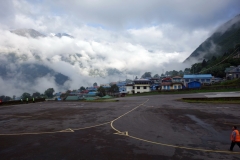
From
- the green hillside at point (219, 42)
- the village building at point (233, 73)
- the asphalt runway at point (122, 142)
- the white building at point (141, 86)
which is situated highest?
the green hillside at point (219, 42)

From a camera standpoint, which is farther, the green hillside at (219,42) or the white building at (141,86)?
the green hillside at (219,42)

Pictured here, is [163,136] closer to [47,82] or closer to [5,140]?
[5,140]

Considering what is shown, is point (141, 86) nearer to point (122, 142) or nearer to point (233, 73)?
point (233, 73)

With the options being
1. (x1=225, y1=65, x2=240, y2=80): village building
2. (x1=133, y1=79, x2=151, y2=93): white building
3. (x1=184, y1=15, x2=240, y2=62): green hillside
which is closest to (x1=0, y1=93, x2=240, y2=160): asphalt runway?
(x1=225, y1=65, x2=240, y2=80): village building

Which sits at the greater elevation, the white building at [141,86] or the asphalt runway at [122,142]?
the white building at [141,86]

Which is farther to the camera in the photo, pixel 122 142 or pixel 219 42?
pixel 219 42

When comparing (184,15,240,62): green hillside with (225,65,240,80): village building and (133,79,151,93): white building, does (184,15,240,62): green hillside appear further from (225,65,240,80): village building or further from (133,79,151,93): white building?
(133,79,151,93): white building

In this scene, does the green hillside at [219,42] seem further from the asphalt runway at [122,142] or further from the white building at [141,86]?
the asphalt runway at [122,142]

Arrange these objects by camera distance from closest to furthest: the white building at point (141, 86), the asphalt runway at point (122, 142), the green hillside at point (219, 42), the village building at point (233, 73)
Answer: the asphalt runway at point (122, 142) < the village building at point (233, 73) < the white building at point (141, 86) < the green hillside at point (219, 42)

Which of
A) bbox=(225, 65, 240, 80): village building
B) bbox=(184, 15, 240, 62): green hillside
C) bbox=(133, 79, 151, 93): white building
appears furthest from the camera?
bbox=(184, 15, 240, 62): green hillside

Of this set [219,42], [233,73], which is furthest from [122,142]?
[219,42]

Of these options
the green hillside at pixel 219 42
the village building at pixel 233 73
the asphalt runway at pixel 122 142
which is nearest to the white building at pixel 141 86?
the village building at pixel 233 73

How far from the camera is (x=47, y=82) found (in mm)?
195750

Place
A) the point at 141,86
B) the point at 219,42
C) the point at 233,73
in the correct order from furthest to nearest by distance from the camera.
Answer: the point at 219,42
the point at 141,86
the point at 233,73
